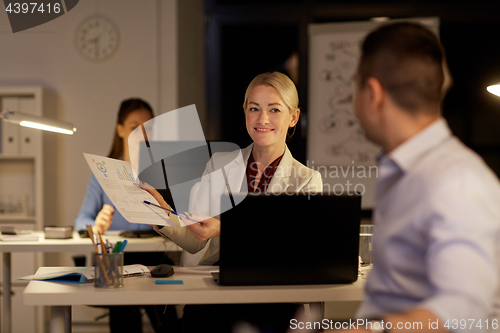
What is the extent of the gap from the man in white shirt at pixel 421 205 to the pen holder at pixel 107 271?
0.74m

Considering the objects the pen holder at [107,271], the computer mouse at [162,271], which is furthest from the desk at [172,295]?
the computer mouse at [162,271]

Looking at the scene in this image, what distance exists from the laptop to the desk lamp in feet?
3.79

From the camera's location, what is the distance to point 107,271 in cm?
126

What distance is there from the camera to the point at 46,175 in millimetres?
3428

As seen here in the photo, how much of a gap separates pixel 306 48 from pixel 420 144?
11.0 feet

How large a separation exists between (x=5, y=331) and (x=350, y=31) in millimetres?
3420

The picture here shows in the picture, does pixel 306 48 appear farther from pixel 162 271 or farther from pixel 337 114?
pixel 162 271

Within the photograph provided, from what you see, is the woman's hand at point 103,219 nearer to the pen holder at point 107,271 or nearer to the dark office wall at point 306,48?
the pen holder at point 107,271

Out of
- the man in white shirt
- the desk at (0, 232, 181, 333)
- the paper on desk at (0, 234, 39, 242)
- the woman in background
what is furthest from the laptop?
the paper on desk at (0, 234, 39, 242)

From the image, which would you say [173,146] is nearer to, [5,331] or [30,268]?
[5,331]

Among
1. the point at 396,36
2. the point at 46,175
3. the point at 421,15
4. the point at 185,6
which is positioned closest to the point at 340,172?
the point at 421,15

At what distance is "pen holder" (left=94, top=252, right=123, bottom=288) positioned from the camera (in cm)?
125

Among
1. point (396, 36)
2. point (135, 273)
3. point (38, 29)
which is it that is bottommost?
point (135, 273)

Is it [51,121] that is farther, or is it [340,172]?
[340,172]
